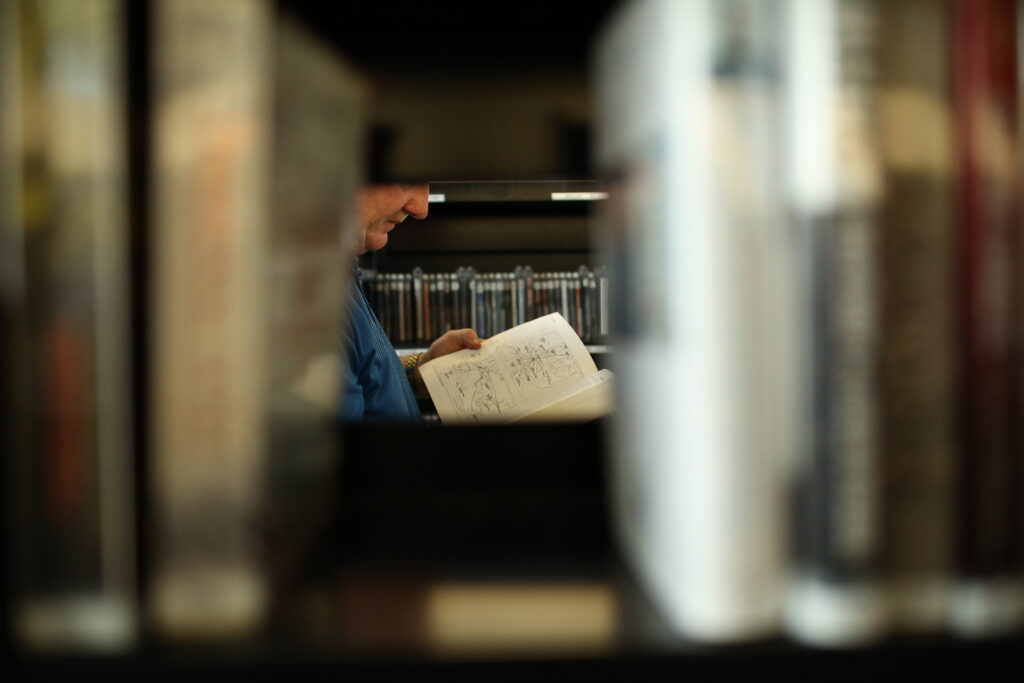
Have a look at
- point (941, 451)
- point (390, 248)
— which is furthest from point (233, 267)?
point (390, 248)

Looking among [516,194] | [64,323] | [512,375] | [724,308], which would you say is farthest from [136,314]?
[516,194]

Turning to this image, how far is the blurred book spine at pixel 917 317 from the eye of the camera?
31 centimetres

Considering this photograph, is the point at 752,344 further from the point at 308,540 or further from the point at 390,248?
the point at 390,248

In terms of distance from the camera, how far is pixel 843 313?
0.30 m

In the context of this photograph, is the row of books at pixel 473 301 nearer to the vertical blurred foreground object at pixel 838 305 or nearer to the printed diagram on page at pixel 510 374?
the printed diagram on page at pixel 510 374

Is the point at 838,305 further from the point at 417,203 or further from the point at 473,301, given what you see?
the point at 473,301

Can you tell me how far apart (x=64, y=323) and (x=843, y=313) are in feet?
1.10

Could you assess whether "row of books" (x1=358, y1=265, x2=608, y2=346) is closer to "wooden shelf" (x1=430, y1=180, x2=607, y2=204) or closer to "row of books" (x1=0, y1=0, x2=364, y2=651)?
"wooden shelf" (x1=430, y1=180, x2=607, y2=204)

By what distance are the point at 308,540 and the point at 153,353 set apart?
6.5 inches

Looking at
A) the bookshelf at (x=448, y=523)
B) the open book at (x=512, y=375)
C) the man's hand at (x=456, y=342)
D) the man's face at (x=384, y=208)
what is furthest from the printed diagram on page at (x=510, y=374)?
the bookshelf at (x=448, y=523)

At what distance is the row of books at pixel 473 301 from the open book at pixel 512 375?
138 centimetres

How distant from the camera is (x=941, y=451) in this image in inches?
12.4

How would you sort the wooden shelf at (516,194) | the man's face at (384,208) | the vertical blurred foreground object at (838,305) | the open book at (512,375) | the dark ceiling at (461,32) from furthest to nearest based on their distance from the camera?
1. the wooden shelf at (516,194)
2. the man's face at (384,208)
3. the open book at (512,375)
4. the dark ceiling at (461,32)
5. the vertical blurred foreground object at (838,305)

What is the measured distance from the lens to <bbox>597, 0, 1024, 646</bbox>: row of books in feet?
0.98
